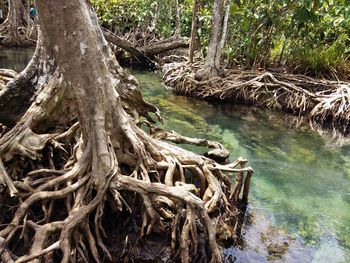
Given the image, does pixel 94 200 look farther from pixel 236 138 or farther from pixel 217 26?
pixel 217 26

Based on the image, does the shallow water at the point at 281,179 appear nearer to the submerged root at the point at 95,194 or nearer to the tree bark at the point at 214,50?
the submerged root at the point at 95,194

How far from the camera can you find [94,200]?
3730 mm

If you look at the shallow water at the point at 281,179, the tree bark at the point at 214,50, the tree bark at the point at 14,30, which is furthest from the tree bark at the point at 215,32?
the tree bark at the point at 14,30

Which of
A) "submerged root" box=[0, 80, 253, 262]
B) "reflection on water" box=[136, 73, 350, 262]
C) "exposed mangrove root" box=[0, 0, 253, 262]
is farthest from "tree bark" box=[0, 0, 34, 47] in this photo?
"submerged root" box=[0, 80, 253, 262]

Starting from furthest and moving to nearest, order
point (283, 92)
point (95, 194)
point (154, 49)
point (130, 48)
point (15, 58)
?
point (154, 49), point (15, 58), point (130, 48), point (283, 92), point (95, 194)

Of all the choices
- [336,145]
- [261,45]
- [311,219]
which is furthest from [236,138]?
[261,45]

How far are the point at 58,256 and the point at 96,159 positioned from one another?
918 mm

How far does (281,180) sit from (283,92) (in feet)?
15.1

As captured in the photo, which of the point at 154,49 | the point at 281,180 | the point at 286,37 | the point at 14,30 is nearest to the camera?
the point at 281,180

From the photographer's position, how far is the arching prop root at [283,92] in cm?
994

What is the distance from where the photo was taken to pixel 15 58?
1519 cm

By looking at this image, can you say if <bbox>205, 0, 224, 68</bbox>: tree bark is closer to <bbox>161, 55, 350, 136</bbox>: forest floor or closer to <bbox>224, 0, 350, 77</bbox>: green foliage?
<bbox>224, 0, 350, 77</bbox>: green foliage

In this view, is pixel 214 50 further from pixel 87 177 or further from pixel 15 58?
pixel 15 58

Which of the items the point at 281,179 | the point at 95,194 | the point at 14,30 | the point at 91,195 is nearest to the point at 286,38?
the point at 281,179
